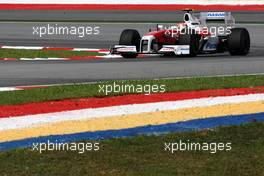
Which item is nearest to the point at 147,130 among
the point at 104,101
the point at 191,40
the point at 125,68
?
the point at 104,101

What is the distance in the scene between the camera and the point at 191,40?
17.3 m

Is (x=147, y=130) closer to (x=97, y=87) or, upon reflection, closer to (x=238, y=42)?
(x=97, y=87)

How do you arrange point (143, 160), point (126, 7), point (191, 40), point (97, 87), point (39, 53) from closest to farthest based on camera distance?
point (143, 160) → point (97, 87) → point (191, 40) → point (39, 53) → point (126, 7)

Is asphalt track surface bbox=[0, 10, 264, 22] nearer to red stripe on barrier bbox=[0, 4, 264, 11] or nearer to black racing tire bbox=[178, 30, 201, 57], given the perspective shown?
red stripe on barrier bbox=[0, 4, 264, 11]

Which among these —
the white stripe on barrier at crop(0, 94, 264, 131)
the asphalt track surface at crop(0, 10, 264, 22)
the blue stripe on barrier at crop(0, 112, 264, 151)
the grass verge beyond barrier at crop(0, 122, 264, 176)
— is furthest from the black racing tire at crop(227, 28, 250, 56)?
the asphalt track surface at crop(0, 10, 264, 22)

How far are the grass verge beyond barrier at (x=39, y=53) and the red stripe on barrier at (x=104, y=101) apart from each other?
8315 millimetres

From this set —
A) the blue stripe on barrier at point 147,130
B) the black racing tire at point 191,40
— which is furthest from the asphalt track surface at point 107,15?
the blue stripe on barrier at point 147,130

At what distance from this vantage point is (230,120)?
30.0 ft

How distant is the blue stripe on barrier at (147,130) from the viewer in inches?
311

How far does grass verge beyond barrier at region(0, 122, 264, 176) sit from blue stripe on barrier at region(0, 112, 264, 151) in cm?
26

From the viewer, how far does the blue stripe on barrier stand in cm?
791

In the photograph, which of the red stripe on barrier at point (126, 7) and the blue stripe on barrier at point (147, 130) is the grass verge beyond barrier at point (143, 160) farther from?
the red stripe on barrier at point (126, 7)

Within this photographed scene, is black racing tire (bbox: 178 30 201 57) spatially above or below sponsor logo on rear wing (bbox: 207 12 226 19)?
below

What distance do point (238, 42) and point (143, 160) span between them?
36.8ft
